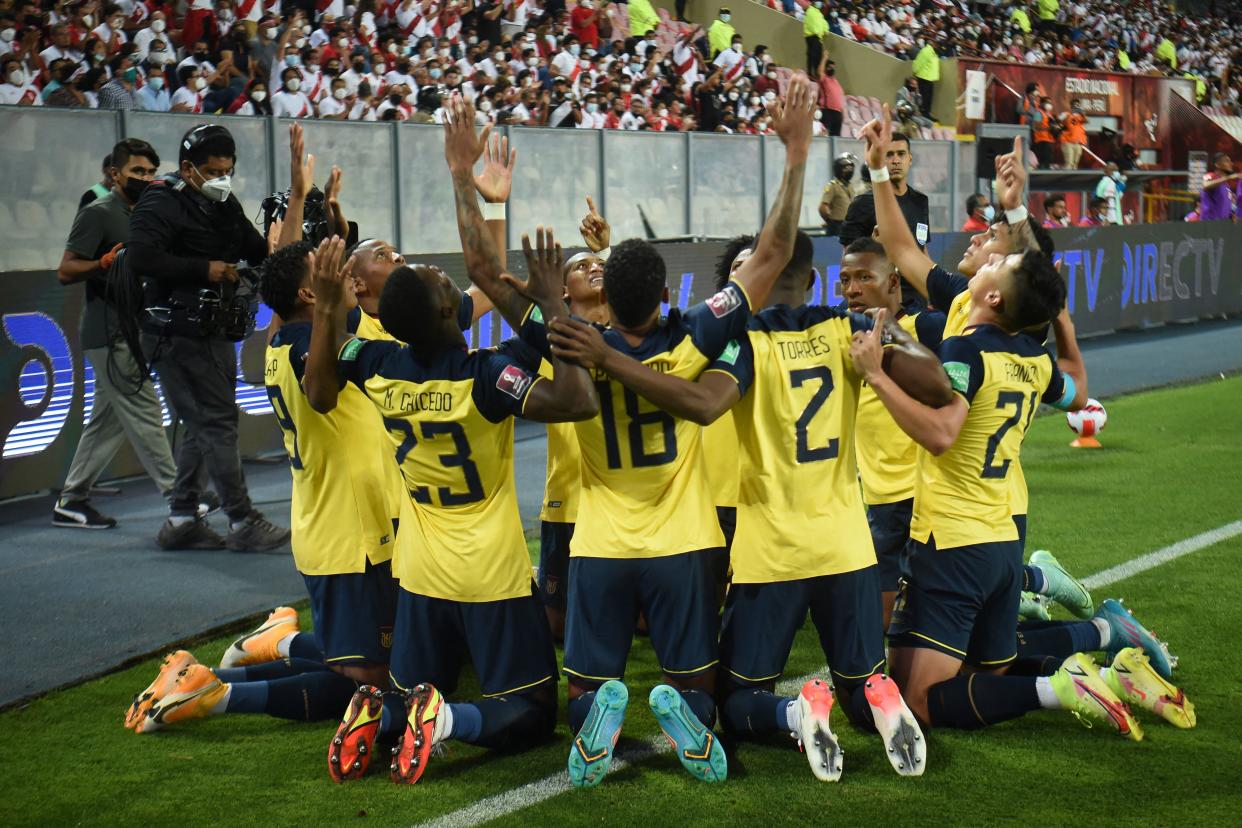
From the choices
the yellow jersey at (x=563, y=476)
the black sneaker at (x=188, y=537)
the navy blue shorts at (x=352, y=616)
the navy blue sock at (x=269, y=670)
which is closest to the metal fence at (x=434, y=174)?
the black sneaker at (x=188, y=537)

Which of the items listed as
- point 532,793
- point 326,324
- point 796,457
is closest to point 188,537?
point 326,324

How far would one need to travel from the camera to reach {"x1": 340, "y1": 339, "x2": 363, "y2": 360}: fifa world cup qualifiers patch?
4.66 m

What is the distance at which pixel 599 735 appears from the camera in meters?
4.25

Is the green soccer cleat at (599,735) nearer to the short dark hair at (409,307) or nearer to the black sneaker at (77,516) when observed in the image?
the short dark hair at (409,307)

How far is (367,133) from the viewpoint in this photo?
13086 millimetres

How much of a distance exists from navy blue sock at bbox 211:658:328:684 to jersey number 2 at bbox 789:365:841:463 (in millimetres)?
2083

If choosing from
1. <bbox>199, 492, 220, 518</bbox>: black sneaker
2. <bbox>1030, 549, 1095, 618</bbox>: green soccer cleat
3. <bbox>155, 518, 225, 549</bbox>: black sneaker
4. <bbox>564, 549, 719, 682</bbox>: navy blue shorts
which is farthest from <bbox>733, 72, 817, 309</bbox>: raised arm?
<bbox>199, 492, 220, 518</bbox>: black sneaker

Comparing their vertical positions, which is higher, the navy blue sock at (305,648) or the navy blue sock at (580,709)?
the navy blue sock at (580,709)

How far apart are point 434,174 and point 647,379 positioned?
10.0 metres

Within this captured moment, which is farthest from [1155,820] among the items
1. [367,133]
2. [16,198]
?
[367,133]

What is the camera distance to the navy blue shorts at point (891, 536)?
5.67 m

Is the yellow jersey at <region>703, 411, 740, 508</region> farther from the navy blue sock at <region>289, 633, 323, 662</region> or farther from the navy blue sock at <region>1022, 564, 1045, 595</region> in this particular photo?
the navy blue sock at <region>289, 633, 323, 662</region>

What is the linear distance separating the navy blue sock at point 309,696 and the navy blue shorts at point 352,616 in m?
0.09

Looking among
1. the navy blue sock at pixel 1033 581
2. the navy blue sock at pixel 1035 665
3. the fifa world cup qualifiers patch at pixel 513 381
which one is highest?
the fifa world cup qualifiers patch at pixel 513 381
